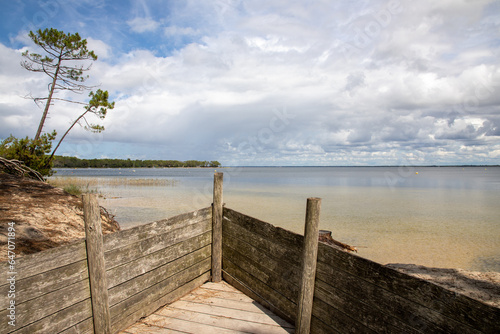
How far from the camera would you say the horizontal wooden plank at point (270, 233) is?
3.63m

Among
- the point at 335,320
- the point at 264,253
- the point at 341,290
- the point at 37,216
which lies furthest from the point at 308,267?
the point at 37,216

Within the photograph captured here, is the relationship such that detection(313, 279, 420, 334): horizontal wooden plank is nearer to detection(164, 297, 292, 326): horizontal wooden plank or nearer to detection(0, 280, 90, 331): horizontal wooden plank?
detection(164, 297, 292, 326): horizontal wooden plank

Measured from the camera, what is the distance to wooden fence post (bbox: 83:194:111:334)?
10.2 ft

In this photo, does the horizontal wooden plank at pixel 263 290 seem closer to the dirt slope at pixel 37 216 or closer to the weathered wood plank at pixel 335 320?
the weathered wood plank at pixel 335 320

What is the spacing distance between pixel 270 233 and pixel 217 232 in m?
1.27

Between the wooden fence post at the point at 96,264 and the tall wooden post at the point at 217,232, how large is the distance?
201 cm

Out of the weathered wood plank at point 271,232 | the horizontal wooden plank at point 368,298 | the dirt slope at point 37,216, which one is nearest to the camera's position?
→ the horizontal wooden plank at point 368,298

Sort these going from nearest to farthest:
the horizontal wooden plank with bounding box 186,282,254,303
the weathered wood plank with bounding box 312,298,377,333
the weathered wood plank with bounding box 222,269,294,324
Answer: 1. the weathered wood plank with bounding box 312,298,377,333
2. the weathered wood plank with bounding box 222,269,294,324
3. the horizontal wooden plank with bounding box 186,282,254,303

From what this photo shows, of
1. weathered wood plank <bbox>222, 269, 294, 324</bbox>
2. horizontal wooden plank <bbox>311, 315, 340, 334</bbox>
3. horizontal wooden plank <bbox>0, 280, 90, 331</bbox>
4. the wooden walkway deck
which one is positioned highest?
horizontal wooden plank <bbox>0, 280, 90, 331</bbox>

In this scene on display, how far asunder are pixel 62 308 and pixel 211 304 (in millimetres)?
1949

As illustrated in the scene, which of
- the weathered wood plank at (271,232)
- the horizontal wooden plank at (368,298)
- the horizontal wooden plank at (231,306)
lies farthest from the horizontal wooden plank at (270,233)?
the horizontal wooden plank at (231,306)

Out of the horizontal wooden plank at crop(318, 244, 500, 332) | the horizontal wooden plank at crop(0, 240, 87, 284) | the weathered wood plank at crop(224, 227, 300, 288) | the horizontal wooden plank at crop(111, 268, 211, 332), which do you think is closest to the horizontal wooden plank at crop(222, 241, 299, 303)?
the weathered wood plank at crop(224, 227, 300, 288)

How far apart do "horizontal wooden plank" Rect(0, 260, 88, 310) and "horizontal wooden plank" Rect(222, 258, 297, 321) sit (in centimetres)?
227

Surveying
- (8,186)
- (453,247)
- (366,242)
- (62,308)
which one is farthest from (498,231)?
(8,186)
